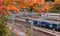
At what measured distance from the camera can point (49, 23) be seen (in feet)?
50.4

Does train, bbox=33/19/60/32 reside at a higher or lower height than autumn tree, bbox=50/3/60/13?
higher

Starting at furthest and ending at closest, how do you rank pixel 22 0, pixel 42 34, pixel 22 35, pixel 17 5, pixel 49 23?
pixel 49 23, pixel 42 34, pixel 22 35, pixel 17 5, pixel 22 0

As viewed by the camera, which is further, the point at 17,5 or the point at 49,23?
the point at 49,23

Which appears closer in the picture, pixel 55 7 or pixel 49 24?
pixel 49 24

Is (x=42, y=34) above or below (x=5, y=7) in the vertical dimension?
below

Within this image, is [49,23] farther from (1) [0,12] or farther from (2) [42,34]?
(1) [0,12]

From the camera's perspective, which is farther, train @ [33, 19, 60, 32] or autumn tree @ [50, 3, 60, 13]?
autumn tree @ [50, 3, 60, 13]

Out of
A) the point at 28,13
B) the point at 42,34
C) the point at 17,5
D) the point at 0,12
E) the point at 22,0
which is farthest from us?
the point at 28,13

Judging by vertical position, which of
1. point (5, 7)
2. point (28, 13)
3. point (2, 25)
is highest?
point (5, 7)

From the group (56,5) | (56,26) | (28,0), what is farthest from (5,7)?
(56,5)

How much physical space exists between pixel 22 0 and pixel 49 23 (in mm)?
6277

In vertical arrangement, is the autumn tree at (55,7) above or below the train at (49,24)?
below

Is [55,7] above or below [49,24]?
below

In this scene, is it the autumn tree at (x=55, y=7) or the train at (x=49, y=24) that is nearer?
the train at (x=49, y=24)
